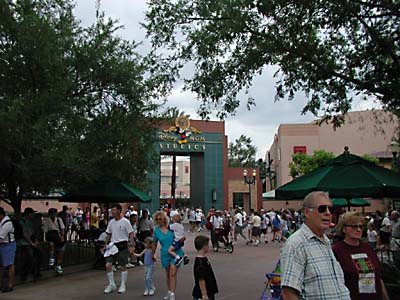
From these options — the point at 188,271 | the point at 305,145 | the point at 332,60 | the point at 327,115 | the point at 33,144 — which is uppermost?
the point at 305,145

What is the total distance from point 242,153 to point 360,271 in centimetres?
8661

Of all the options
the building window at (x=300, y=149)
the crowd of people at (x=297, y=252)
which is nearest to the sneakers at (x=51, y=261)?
the crowd of people at (x=297, y=252)

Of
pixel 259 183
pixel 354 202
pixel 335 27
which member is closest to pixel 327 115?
pixel 335 27

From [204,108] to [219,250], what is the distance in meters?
9.47

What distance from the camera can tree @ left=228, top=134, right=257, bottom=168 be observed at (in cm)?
8980

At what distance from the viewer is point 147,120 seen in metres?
14.5

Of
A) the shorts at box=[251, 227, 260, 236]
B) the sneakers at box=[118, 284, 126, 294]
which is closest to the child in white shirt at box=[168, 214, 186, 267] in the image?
the sneakers at box=[118, 284, 126, 294]

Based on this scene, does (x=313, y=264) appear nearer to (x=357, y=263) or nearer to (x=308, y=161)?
(x=357, y=263)

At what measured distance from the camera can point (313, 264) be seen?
9.89ft

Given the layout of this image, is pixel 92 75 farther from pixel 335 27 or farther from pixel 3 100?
pixel 335 27

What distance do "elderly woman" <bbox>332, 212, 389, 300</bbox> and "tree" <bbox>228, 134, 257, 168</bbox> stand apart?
280 feet

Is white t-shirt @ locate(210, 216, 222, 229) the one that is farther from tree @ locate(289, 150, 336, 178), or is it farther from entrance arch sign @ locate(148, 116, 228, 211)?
tree @ locate(289, 150, 336, 178)

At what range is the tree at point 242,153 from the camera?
295ft

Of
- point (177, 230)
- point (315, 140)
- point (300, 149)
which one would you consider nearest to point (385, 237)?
point (177, 230)
